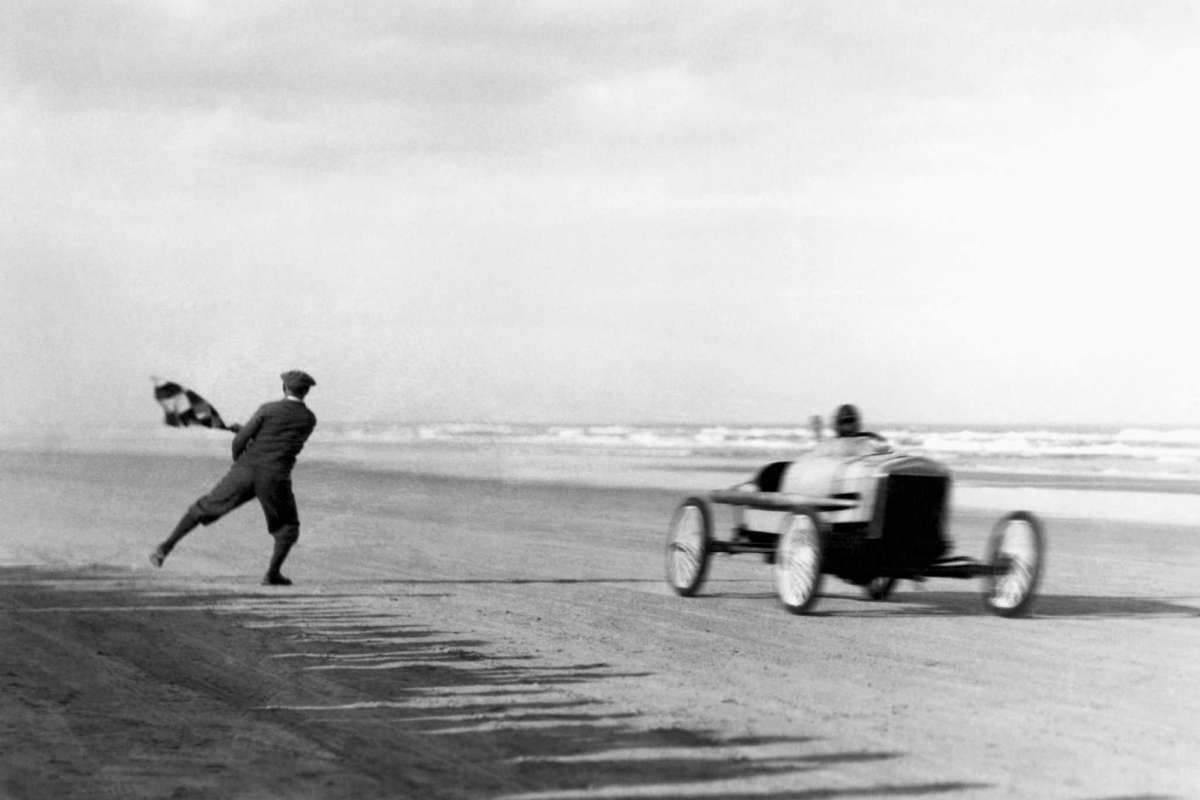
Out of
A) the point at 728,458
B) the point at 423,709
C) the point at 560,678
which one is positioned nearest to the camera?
the point at 423,709

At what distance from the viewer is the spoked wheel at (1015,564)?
12844 mm

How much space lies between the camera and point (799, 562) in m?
12.8

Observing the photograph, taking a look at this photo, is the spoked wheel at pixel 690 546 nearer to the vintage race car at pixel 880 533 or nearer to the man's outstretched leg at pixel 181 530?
the vintage race car at pixel 880 533

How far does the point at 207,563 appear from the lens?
16.9 metres

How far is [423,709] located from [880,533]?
5378mm

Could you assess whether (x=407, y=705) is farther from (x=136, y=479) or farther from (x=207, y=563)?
(x=136, y=479)

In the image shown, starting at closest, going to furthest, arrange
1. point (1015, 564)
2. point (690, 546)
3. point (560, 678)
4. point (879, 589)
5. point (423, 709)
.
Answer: point (423, 709) < point (560, 678) < point (1015, 564) < point (690, 546) < point (879, 589)

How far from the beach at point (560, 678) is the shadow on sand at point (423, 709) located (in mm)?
27

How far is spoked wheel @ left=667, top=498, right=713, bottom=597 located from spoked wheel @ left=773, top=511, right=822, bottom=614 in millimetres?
892

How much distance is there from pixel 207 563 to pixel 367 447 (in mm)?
43497

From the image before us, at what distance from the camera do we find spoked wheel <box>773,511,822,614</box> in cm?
1256

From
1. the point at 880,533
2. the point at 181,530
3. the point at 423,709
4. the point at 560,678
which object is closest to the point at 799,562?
the point at 880,533

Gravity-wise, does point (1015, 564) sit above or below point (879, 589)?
above

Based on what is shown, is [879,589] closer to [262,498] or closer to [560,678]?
[262,498]
